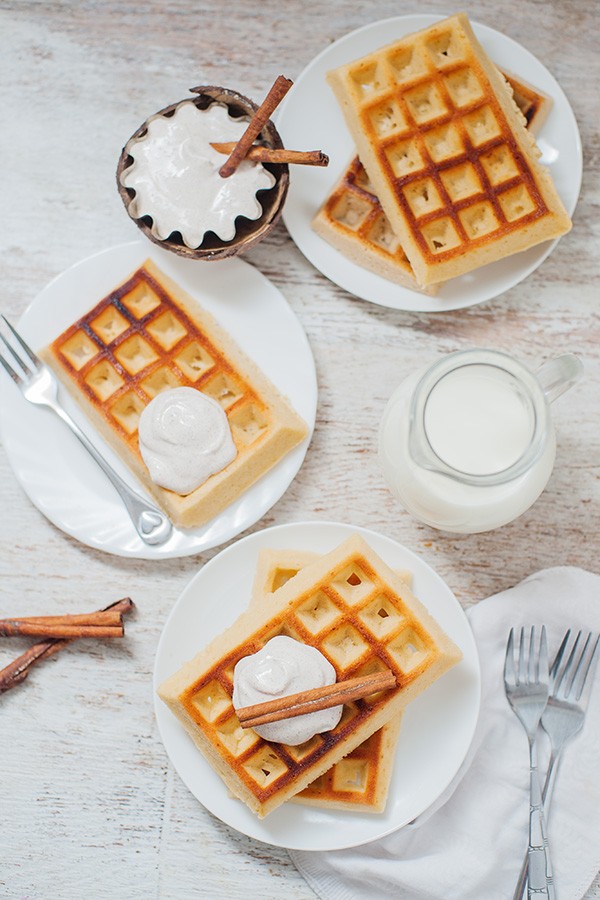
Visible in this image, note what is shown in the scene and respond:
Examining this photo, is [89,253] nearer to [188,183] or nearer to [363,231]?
[188,183]

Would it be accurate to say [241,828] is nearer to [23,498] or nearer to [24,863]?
[24,863]

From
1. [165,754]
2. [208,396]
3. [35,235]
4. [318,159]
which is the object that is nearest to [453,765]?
[165,754]


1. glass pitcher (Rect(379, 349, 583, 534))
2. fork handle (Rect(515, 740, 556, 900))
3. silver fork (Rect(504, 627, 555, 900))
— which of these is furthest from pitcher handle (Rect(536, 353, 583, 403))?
fork handle (Rect(515, 740, 556, 900))

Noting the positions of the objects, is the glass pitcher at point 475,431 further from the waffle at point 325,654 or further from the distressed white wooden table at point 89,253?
the distressed white wooden table at point 89,253

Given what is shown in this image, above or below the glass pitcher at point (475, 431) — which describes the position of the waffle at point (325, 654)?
below

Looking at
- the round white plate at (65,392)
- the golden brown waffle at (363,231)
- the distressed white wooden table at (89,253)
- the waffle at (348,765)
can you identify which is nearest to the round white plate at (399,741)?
the waffle at (348,765)

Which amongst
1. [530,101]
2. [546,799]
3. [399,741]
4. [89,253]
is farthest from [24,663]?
[530,101]
